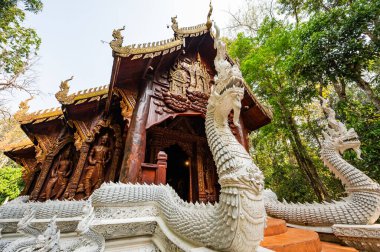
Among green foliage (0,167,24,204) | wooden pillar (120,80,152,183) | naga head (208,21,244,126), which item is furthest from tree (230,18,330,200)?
green foliage (0,167,24,204)

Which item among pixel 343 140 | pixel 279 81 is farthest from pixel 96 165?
pixel 279 81

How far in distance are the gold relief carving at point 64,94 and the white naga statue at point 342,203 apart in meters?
5.59

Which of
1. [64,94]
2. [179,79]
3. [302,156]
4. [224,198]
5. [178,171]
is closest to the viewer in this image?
[224,198]

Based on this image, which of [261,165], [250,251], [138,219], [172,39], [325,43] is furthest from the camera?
[261,165]

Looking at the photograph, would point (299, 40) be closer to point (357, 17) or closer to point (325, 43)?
point (325, 43)

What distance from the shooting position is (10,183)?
14.4 m

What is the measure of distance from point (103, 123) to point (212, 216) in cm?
448

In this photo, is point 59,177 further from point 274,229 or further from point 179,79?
point 274,229

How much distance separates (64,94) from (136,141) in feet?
8.86

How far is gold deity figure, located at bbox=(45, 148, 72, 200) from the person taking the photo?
4.60m

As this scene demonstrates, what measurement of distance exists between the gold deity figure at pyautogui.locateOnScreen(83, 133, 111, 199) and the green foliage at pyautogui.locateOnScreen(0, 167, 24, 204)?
15294mm

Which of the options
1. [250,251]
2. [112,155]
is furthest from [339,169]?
[112,155]

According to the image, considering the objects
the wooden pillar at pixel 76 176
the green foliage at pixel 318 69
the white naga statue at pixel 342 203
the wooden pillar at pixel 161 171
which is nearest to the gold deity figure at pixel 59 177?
the wooden pillar at pixel 76 176

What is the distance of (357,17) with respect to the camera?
18.9ft
